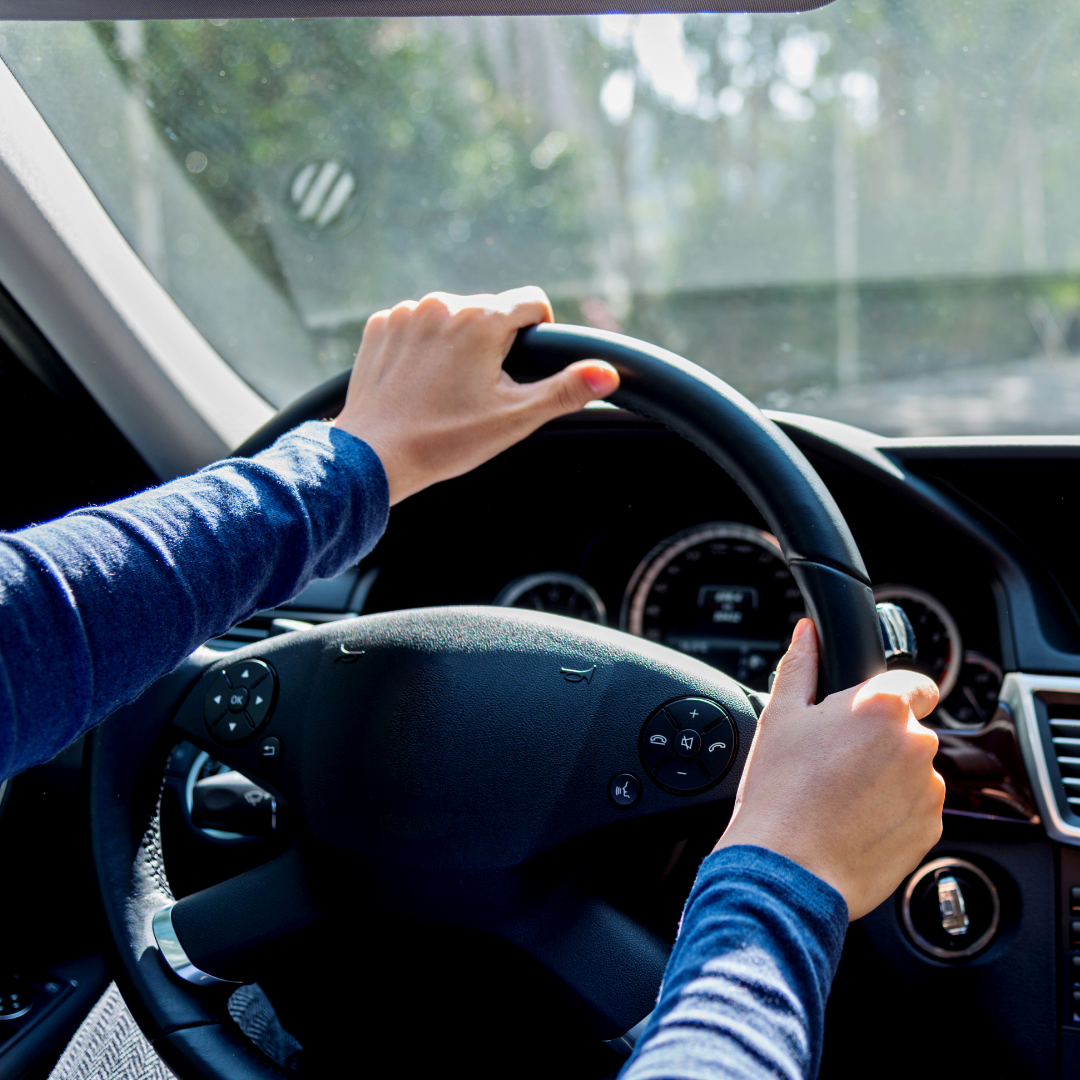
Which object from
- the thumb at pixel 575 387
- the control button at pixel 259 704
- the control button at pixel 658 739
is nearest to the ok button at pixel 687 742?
the control button at pixel 658 739

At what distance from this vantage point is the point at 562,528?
5.27 ft

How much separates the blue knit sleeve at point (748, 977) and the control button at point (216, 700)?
55cm

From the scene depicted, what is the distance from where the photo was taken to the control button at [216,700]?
960 millimetres

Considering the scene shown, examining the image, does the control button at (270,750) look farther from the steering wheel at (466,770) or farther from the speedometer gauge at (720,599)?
the speedometer gauge at (720,599)

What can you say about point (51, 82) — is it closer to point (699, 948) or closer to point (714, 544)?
point (714, 544)

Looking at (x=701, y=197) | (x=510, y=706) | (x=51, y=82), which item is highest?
(x=51, y=82)

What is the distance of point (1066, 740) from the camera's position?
1.12 m

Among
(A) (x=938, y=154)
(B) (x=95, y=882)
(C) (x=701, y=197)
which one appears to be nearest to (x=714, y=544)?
(B) (x=95, y=882)

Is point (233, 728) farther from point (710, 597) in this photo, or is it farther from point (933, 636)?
point (933, 636)

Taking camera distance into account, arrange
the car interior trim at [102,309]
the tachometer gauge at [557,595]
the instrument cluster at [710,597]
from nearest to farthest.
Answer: the car interior trim at [102,309] < the instrument cluster at [710,597] < the tachometer gauge at [557,595]

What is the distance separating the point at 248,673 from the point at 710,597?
838 millimetres

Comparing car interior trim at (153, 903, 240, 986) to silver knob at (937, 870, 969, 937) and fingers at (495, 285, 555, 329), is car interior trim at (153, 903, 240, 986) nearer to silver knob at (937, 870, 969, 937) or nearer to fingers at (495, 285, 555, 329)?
fingers at (495, 285, 555, 329)

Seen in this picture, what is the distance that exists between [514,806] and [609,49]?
1.71 m

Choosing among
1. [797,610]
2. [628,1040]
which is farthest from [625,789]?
[797,610]
